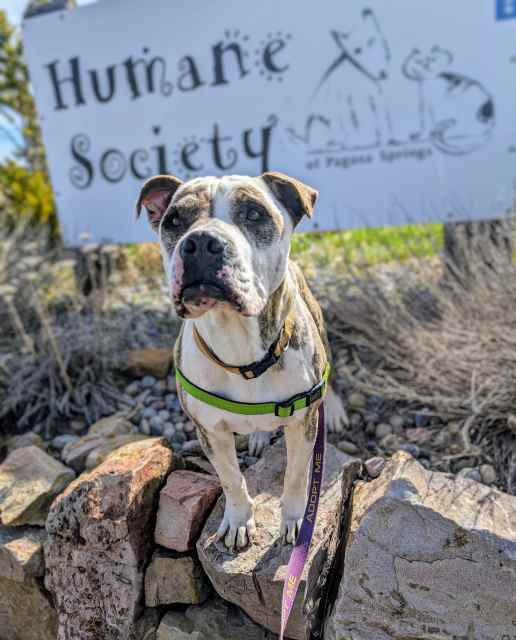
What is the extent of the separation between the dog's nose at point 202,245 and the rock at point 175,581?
4.66 feet

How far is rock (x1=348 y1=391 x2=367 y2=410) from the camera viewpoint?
129 inches

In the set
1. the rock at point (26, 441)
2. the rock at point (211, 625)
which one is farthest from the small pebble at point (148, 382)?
the rock at point (211, 625)

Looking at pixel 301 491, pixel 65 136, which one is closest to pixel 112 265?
pixel 65 136

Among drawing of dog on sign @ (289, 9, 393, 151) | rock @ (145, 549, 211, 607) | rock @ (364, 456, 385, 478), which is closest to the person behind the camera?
rock @ (145, 549, 211, 607)

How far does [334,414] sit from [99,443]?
4.20 ft

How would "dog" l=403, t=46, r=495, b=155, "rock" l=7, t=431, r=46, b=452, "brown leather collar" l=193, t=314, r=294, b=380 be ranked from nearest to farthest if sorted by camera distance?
"brown leather collar" l=193, t=314, r=294, b=380 < "rock" l=7, t=431, r=46, b=452 < "dog" l=403, t=46, r=495, b=155

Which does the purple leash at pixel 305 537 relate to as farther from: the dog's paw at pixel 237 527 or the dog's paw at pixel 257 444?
the dog's paw at pixel 257 444

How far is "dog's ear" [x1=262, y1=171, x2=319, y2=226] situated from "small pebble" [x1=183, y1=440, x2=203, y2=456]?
1483 mm

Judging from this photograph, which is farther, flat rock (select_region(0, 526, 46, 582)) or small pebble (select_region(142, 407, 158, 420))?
small pebble (select_region(142, 407, 158, 420))

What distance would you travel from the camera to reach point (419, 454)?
282 centimetres

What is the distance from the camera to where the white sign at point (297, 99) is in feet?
13.2

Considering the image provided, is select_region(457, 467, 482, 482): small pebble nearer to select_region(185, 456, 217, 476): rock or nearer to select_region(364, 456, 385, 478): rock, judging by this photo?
select_region(364, 456, 385, 478): rock

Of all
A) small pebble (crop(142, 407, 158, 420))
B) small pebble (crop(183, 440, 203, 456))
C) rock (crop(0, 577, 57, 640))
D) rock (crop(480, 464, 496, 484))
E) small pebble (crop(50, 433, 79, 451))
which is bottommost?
rock (crop(0, 577, 57, 640))

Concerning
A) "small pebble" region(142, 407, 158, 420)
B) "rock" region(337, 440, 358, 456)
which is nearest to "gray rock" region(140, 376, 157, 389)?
"small pebble" region(142, 407, 158, 420)
